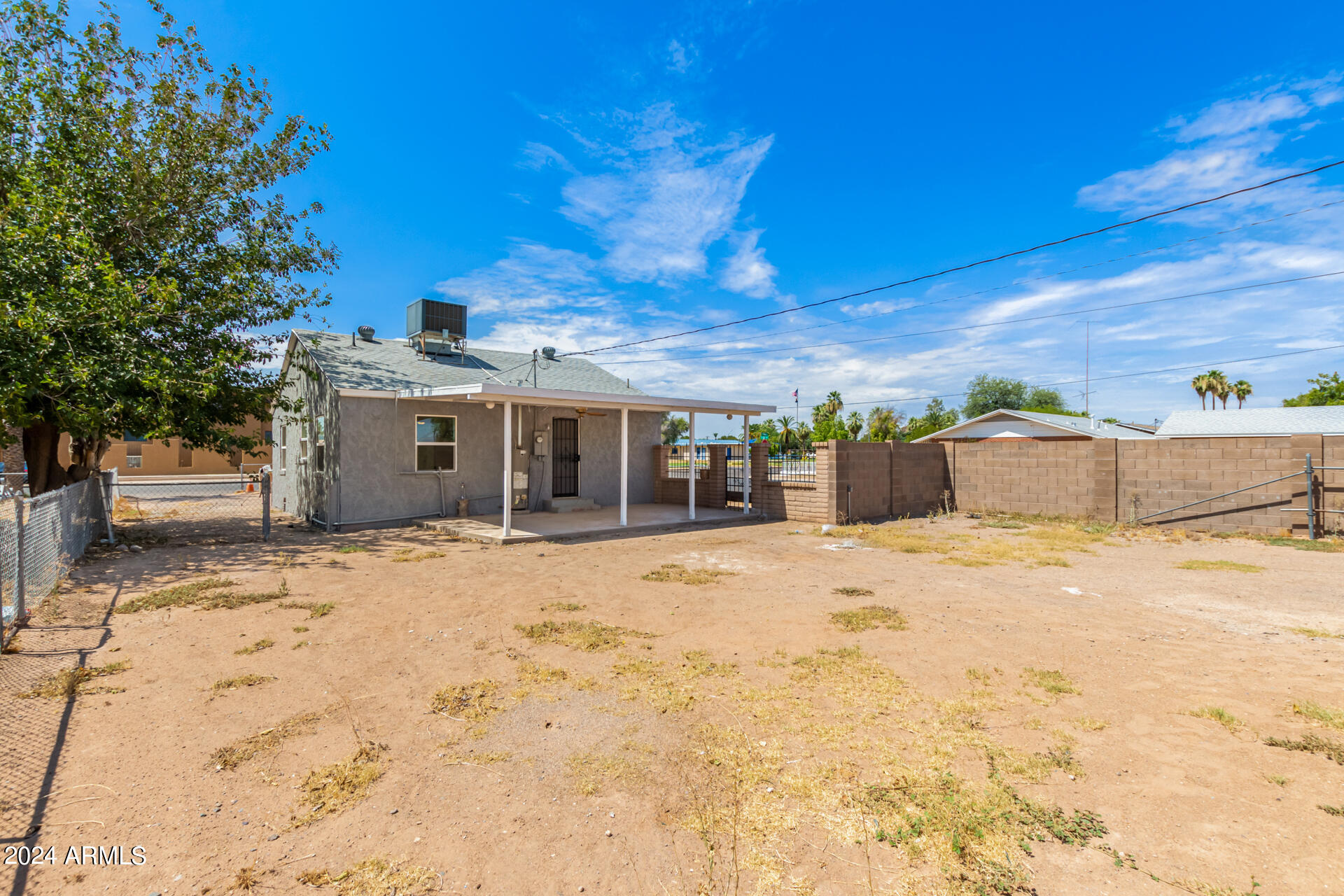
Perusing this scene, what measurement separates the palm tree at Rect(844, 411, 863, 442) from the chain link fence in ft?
153

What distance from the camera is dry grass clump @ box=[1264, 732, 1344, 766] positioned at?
121 inches

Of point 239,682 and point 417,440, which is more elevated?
point 417,440

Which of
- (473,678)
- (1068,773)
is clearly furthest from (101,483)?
(1068,773)

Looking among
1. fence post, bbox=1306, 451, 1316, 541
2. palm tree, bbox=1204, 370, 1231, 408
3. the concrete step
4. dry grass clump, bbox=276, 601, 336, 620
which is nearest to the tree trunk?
dry grass clump, bbox=276, 601, 336, 620

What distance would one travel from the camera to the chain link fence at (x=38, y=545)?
16.3ft

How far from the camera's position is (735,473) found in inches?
577

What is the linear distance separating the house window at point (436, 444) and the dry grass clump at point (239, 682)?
812 centimetres

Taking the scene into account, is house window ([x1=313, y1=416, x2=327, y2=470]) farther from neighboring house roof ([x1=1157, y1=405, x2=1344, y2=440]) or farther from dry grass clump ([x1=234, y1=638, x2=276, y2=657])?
neighboring house roof ([x1=1157, y1=405, x2=1344, y2=440])

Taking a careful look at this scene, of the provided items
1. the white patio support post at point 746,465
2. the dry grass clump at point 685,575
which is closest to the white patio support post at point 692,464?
the white patio support post at point 746,465

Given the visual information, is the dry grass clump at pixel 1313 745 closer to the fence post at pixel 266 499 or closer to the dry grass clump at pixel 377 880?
the dry grass clump at pixel 377 880

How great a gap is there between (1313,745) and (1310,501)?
1107 centimetres

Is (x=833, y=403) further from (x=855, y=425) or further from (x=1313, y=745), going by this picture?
(x=1313, y=745)

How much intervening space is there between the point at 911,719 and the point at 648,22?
44.8 ft

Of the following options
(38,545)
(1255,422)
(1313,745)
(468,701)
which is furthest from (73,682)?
(1255,422)
